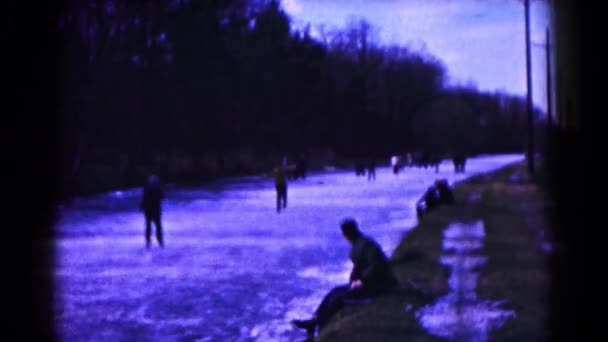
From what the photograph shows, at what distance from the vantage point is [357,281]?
899 centimetres

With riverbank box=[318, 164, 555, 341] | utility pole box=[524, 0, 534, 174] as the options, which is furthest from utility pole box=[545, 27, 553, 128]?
riverbank box=[318, 164, 555, 341]

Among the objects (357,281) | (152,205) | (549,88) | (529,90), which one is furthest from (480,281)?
(549,88)

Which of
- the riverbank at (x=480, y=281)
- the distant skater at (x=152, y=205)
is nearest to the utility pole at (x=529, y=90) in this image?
the riverbank at (x=480, y=281)

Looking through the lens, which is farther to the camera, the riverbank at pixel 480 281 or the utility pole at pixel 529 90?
the utility pole at pixel 529 90

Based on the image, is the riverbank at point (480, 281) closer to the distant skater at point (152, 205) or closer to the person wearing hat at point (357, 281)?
the person wearing hat at point (357, 281)

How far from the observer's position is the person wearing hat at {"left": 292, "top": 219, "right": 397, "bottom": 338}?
28.5 ft

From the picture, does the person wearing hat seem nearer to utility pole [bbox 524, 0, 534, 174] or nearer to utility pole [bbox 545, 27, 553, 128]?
utility pole [bbox 524, 0, 534, 174]


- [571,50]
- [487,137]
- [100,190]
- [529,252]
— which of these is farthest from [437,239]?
[487,137]

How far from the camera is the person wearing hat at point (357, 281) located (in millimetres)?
8695

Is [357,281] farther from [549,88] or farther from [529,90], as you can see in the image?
[549,88]

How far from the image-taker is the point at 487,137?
440 ft

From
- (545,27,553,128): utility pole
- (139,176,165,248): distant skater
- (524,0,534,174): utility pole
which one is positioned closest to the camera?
(139,176,165,248): distant skater

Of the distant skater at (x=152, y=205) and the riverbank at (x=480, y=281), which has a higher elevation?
the distant skater at (x=152, y=205)

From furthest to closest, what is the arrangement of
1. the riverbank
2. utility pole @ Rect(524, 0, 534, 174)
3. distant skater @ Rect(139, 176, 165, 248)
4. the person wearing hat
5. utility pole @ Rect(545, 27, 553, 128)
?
utility pole @ Rect(545, 27, 553, 128) → utility pole @ Rect(524, 0, 534, 174) → distant skater @ Rect(139, 176, 165, 248) → the person wearing hat → the riverbank
